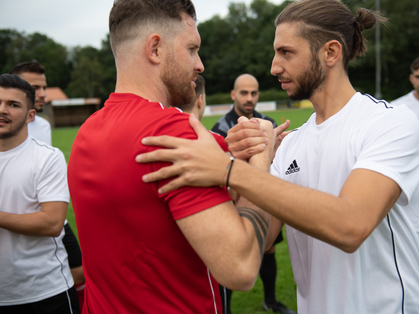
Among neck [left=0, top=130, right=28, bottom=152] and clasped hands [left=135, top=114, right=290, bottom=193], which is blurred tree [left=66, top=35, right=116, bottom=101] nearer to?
neck [left=0, top=130, right=28, bottom=152]

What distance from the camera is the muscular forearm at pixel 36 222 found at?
2.67 metres

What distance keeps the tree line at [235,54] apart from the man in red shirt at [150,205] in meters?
46.6

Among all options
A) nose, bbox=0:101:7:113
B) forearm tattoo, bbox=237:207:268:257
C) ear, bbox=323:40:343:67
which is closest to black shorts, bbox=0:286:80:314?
nose, bbox=0:101:7:113

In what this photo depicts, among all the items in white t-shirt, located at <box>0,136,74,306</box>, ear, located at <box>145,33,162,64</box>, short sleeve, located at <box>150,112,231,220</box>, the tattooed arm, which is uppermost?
ear, located at <box>145,33,162,64</box>

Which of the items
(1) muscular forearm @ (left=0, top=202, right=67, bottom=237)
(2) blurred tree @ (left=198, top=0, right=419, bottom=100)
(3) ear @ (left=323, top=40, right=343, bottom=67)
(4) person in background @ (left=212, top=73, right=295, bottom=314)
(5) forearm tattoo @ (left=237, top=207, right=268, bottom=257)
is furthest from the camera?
(2) blurred tree @ (left=198, top=0, right=419, bottom=100)

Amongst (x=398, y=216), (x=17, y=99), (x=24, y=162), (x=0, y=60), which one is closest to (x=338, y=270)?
(x=398, y=216)

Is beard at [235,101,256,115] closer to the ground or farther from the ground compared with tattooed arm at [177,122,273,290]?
farther from the ground

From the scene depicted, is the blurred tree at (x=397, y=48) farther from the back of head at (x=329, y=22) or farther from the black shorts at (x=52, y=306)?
the black shorts at (x=52, y=306)

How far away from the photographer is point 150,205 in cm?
139

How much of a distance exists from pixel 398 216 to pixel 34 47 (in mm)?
90312

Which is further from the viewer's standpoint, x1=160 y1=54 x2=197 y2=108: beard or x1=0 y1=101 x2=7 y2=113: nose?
x1=0 y1=101 x2=7 y2=113: nose

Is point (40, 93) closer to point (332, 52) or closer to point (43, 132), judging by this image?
point (43, 132)

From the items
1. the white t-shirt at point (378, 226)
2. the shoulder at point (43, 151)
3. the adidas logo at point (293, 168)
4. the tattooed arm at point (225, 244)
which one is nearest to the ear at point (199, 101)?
the shoulder at point (43, 151)

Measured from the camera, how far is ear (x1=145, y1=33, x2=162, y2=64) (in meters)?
1.59
